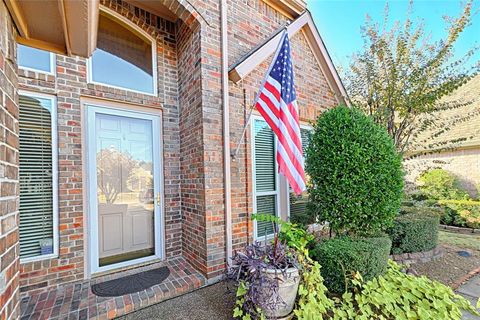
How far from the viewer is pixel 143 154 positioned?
11.9 feet

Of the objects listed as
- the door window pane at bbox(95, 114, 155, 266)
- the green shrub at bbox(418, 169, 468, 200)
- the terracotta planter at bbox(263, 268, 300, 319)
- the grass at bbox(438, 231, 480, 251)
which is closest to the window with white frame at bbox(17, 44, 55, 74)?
the door window pane at bbox(95, 114, 155, 266)

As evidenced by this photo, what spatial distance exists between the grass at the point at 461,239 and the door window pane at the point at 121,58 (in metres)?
7.15

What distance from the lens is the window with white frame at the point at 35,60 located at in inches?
110

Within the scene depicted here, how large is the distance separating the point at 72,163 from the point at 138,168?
85cm

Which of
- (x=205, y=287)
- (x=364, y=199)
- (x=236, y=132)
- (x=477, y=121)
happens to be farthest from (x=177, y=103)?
(x=477, y=121)

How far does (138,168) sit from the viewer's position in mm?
3582

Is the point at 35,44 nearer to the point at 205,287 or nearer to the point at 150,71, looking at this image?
the point at 150,71

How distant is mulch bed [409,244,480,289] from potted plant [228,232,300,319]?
2.51 metres

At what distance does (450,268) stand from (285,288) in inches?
134

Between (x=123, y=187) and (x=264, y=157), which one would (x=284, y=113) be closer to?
(x=264, y=157)

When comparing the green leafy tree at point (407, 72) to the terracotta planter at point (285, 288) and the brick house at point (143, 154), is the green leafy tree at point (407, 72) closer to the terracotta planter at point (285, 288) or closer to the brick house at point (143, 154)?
the brick house at point (143, 154)

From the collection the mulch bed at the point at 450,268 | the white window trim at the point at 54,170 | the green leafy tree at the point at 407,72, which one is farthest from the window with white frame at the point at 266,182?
the white window trim at the point at 54,170

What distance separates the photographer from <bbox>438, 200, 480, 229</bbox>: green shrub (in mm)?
6215

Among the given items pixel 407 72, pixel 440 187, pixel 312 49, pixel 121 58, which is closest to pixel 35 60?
pixel 121 58
